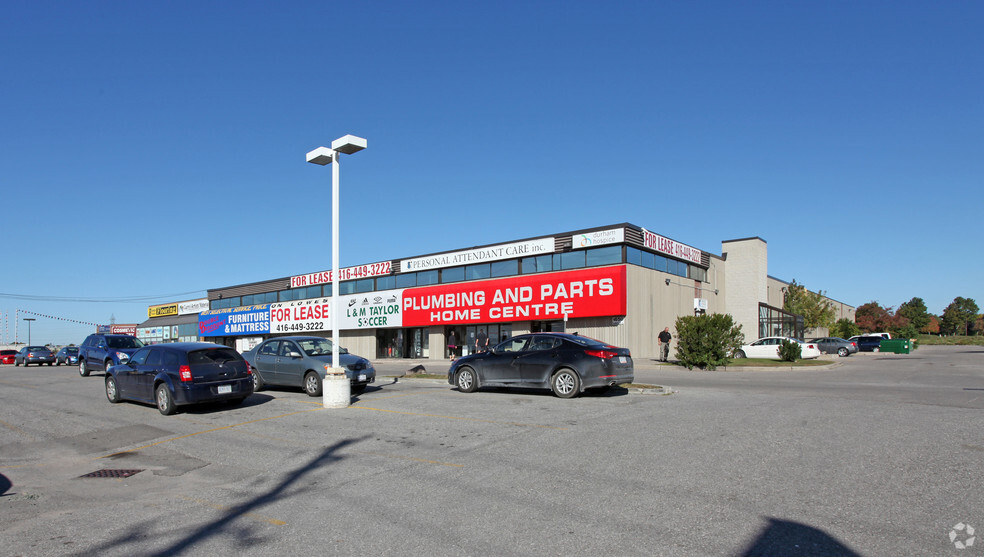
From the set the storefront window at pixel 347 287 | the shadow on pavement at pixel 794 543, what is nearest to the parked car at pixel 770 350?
the storefront window at pixel 347 287

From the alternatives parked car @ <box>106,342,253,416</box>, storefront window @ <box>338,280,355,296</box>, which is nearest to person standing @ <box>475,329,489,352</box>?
storefront window @ <box>338,280,355,296</box>

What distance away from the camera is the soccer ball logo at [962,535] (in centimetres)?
435

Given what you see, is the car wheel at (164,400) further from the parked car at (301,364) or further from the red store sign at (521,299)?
the red store sign at (521,299)

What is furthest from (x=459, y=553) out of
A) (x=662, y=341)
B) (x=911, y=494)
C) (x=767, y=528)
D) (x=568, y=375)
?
(x=662, y=341)

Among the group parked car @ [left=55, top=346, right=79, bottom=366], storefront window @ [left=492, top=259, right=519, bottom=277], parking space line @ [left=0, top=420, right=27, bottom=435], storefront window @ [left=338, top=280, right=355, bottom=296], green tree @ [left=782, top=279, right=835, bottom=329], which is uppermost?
storefront window @ [left=492, top=259, right=519, bottom=277]

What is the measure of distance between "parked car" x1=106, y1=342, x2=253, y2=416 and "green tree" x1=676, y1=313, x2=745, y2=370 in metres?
18.8

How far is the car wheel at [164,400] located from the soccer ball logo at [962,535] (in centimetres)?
1279

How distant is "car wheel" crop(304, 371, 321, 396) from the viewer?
14875mm

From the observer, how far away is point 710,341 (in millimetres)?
25406

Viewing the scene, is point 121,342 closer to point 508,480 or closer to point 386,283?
point 386,283

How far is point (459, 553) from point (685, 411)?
7.48m

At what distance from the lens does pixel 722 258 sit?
42.8m

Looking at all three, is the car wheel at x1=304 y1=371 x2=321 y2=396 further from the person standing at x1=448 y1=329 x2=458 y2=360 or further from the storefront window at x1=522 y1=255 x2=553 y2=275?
the person standing at x1=448 y1=329 x2=458 y2=360

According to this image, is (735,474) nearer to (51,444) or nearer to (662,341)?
(51,444)
